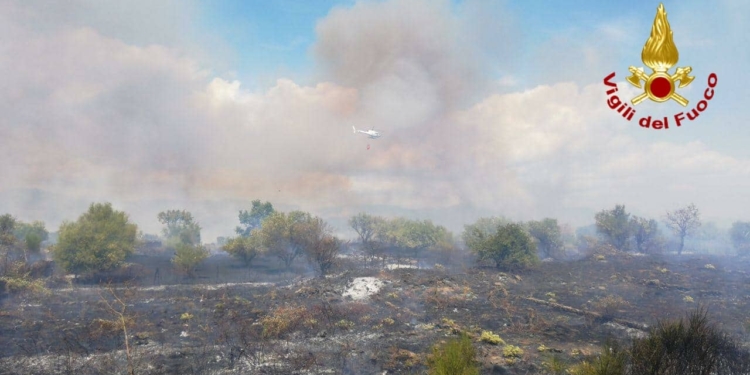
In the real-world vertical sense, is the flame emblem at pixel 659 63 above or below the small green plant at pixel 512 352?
above

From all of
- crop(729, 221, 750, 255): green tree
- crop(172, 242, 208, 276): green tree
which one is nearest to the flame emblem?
crop(172, 242, 208, 276): green tree

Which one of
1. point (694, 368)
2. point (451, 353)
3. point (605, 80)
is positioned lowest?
point (694, 368)

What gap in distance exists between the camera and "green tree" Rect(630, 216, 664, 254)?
275 feet

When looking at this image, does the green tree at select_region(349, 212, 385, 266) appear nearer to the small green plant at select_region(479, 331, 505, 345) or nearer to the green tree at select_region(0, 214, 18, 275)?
the green tree at select_region(0, 214, 18, 275)

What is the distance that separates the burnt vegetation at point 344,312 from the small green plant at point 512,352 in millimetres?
91

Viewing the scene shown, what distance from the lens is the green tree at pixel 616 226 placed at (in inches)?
3220

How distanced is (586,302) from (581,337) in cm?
1243

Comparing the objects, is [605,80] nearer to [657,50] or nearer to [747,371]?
[657,50]

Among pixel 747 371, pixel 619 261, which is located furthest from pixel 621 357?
pixel 619 261

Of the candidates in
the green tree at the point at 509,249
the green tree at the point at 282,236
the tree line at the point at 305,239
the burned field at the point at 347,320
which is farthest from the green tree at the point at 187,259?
the green tree at the point at 509,249

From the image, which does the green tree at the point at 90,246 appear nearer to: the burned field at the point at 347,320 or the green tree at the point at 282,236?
the burned field at the point at 347,320

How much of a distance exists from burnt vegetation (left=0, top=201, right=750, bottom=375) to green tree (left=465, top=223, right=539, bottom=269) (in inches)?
7.9

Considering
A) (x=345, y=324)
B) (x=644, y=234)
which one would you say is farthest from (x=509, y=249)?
(x=644, y=234)

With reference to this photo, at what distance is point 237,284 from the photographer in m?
50.4
